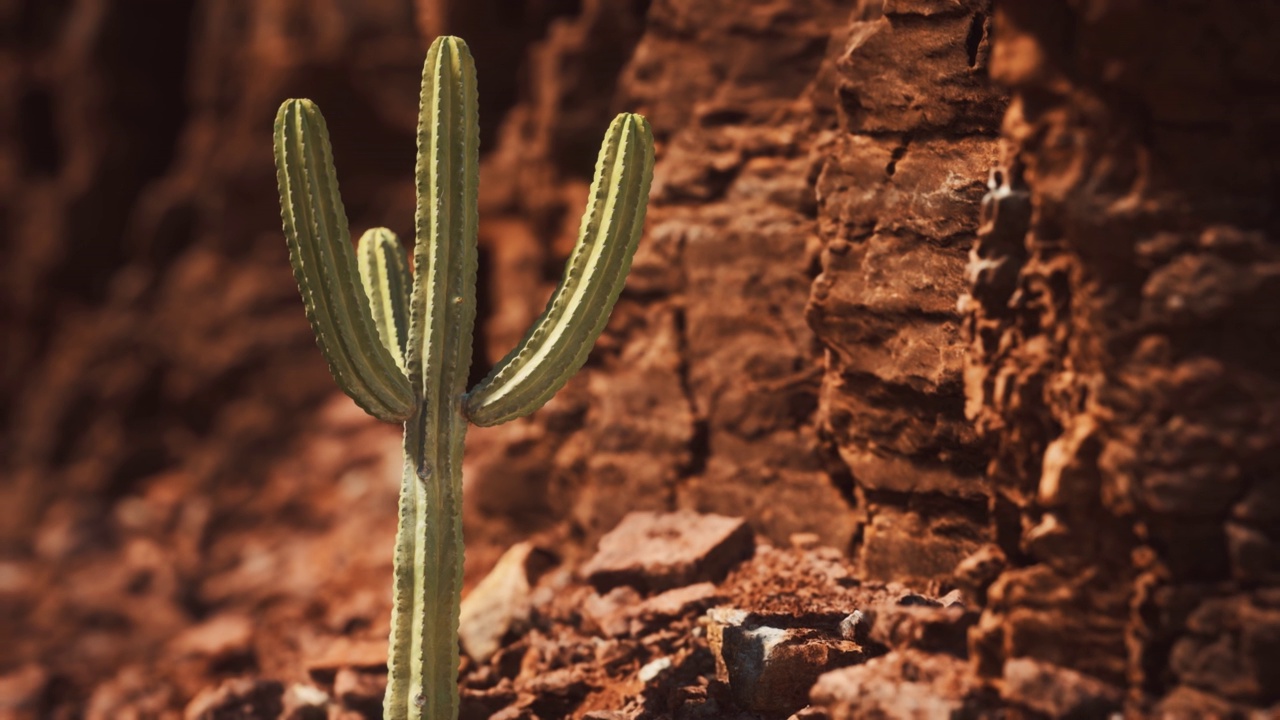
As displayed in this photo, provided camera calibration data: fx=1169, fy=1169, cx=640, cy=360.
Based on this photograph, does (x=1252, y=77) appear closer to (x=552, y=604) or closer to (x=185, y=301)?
(x=552, y=604)

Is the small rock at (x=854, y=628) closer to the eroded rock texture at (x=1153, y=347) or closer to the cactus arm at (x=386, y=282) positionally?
the eroded rock texture at (x=1153, y=347)

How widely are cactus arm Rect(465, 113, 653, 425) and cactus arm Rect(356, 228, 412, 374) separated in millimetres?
599

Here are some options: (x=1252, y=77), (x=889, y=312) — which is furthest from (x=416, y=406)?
(x=1252, y=77)

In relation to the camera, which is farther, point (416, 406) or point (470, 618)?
point (470, 618)

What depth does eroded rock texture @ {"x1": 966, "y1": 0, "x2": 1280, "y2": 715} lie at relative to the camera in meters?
2.61

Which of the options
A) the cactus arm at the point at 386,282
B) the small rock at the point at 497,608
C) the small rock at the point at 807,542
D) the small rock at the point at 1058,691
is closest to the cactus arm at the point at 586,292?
the cactus arm at the point at 386,282

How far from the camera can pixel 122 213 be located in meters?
11.2

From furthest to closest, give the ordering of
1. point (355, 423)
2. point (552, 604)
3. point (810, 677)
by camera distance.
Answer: point (355, 423) < point (552, 604) < point (810, 677)

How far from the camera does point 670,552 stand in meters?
4.62

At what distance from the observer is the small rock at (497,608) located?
470 cm

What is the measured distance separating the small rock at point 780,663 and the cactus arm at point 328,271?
133 cm

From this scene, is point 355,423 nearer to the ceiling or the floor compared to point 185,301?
nearer to the floor

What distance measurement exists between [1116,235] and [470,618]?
3.09 meters

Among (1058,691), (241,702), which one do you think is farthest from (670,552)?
(1058,691)
